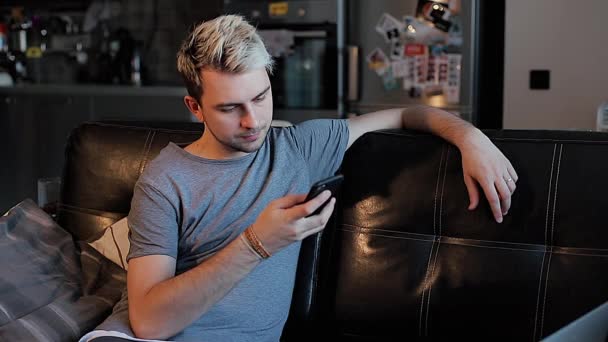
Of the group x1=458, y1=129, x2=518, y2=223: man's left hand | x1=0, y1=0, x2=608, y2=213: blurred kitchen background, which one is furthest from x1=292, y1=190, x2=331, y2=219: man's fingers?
x1=0, y1=0, x2=608, y2=213: blurred kitchen background

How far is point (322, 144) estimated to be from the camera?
6.41 feet

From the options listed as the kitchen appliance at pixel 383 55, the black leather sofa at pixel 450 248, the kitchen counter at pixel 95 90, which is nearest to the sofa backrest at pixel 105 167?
the black leather sofa at pixel 450 248

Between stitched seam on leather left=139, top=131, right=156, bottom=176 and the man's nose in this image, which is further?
stitched seam on leather left=139, top=131, right=156, bottom=176

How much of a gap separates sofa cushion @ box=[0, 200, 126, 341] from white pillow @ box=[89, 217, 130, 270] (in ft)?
0.05

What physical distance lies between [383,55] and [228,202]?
8.60 feet

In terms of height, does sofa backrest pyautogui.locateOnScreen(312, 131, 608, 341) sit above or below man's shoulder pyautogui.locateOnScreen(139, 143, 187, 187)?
below

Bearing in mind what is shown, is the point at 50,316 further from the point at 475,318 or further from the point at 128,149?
the point at 475,318

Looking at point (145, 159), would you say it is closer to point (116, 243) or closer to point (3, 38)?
point (116, 243)

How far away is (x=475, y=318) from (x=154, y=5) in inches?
162

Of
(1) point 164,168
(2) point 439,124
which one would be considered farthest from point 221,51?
(2) point 439,124

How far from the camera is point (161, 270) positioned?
1.64 m

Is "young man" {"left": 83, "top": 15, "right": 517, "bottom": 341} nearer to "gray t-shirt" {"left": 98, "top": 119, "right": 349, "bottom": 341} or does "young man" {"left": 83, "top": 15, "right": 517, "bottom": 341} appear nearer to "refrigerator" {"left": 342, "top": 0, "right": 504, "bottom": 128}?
"gray t-shirt" {"left": 98, "top": 119, "right": 349, "bottom": 341}

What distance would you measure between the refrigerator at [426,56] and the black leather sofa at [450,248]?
2.10 meters

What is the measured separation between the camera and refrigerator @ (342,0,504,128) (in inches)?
159
